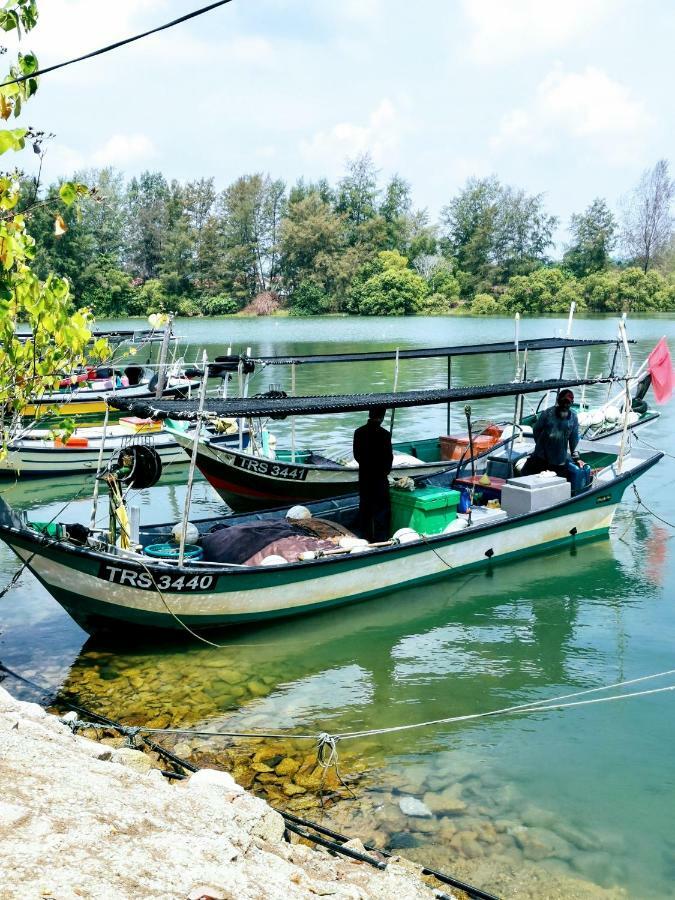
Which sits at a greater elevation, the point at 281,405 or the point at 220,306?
the point at 220,306

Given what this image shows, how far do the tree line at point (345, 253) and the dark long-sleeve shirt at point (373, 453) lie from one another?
74101 millimetres

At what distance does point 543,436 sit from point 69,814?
10.3m

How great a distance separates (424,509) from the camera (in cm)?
1169

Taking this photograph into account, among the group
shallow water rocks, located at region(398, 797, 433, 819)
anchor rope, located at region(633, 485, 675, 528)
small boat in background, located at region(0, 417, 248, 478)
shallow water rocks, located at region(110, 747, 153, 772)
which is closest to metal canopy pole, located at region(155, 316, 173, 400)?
small boat in background, located at region(0, 417, 248, 478)

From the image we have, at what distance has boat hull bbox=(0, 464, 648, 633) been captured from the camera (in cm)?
920

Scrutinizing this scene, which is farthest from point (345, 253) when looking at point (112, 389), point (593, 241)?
point (112, 389)

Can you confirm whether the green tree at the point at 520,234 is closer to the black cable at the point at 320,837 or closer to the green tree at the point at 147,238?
the green tree at the point at 147,238

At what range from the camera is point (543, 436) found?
13.5 m

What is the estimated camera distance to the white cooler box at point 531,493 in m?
12.7

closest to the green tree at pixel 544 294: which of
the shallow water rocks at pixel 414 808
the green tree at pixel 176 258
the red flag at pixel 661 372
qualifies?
the green tree at pixel 176 258

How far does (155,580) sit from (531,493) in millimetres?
5986

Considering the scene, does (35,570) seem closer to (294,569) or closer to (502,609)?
(294,569)

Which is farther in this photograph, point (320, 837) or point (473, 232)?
point (473, 232)

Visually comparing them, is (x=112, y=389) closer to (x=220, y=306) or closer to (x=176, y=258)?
(x=220, y=306)
